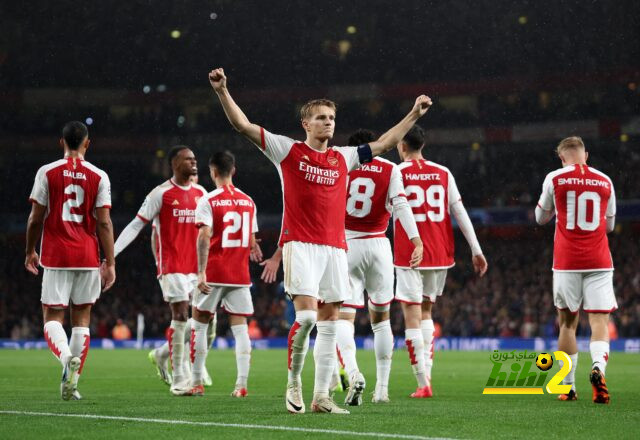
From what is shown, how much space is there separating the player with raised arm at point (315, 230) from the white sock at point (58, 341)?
6.78 feet

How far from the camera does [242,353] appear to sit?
938 centimetres

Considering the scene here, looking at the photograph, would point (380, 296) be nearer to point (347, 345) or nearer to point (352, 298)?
point (352, 298)

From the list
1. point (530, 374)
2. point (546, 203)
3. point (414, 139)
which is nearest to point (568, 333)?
point (530, 374)

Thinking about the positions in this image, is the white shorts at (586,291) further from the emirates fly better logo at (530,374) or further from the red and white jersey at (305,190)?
the red and white jersey at (305,190)


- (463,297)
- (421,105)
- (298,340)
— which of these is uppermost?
(421,105)

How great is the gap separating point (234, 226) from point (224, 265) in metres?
0.40

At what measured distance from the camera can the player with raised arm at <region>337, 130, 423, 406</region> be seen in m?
8.59

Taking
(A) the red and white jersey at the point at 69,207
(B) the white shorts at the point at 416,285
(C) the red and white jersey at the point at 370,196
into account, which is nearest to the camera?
(A) the red and white jersey at the point at 69,207

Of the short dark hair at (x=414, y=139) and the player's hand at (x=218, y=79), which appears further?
the short dark hair at (x=414, y=139)

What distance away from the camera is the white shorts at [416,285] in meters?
9.16

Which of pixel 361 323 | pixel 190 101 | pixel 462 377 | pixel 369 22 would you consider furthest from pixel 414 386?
pixel 190 101

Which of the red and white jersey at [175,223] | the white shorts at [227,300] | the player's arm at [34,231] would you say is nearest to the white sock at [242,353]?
the white shorts at [227,300]

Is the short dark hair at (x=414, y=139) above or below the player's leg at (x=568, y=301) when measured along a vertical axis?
above

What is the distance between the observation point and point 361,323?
32781 mm
